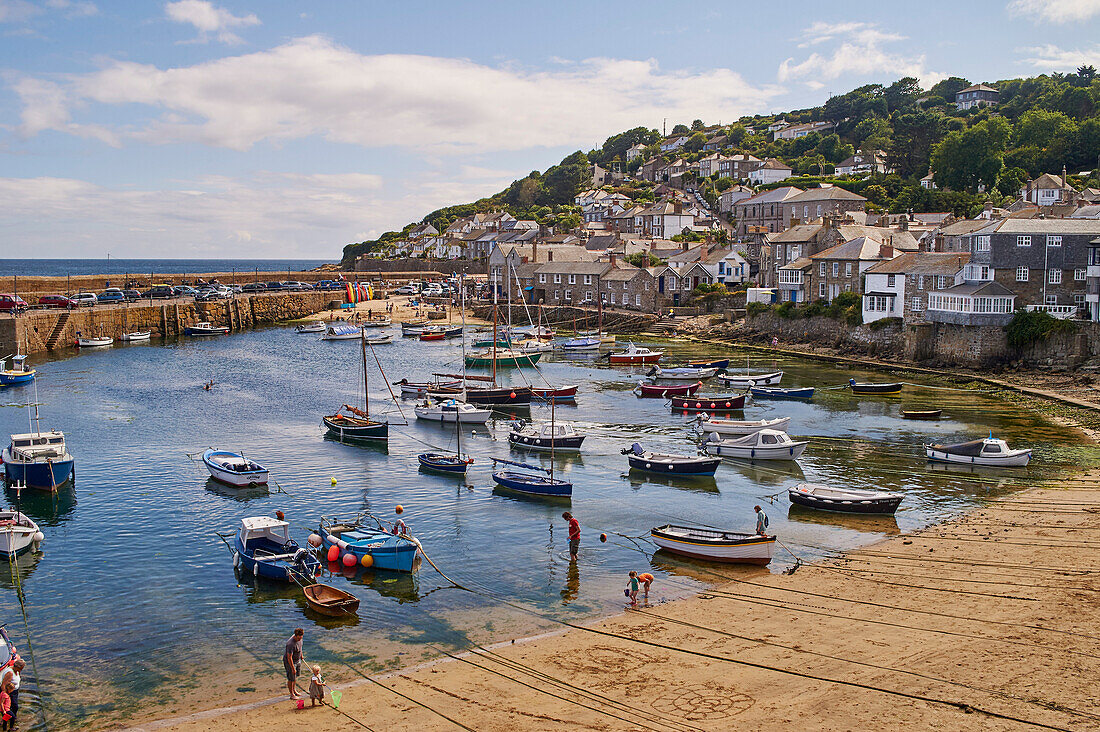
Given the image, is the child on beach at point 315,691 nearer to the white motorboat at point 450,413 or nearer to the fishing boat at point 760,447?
the fishing boat at point 760,447

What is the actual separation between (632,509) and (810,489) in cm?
765

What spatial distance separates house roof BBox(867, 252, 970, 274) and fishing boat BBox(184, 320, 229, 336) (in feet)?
255

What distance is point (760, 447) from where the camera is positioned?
44.2m

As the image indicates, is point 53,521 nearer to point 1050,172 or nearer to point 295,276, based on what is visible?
point 295,276

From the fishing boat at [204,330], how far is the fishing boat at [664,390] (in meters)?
65.9

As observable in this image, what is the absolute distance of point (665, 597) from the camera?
2653 centimetres

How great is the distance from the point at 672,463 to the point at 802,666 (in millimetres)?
20958

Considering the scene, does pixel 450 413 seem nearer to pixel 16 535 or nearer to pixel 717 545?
pixel 16 535

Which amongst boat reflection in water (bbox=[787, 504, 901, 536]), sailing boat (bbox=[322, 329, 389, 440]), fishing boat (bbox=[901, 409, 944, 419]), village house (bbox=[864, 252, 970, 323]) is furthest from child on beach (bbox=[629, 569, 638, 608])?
village house (bbox=[864, 252, 970, 323])

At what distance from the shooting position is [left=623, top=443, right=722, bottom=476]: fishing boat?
41000 mm

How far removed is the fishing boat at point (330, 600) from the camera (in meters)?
25.0

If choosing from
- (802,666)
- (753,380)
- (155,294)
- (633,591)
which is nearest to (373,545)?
(633,591)

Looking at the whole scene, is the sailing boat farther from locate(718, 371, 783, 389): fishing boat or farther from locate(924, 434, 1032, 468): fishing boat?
locate(924, 434, 1032, 468): fishing boat

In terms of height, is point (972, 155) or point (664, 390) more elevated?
point (972, 155)
